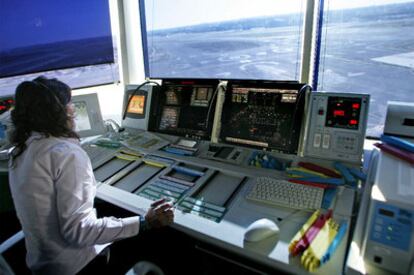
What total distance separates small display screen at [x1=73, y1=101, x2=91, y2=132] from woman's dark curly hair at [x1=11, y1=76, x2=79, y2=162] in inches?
39.4

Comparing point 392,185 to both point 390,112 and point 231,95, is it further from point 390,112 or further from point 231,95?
point 231,95

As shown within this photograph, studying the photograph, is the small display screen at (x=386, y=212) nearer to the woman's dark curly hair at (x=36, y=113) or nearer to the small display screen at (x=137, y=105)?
the woman's dark curly hair at (x=36, y=113)

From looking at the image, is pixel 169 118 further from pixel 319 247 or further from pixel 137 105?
pixel 319 247

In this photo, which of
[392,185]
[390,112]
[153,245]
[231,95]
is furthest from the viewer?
[153,245]

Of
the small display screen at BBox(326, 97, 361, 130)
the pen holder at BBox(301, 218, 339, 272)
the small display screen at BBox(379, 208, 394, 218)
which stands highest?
the small display screen at BBox(326, 97, 361, 130)

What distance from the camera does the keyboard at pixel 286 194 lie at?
3.71 feet

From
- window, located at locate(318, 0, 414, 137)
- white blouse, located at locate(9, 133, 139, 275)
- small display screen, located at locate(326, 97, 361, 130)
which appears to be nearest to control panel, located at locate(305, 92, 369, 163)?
small display screen, located at locate(326, 97, 361, 130)

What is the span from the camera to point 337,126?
1.42 m

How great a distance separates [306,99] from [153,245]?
1.31m

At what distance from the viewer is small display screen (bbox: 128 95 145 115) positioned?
2.05m

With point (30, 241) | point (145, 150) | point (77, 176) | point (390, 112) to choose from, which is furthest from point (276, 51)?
point (30, 241)

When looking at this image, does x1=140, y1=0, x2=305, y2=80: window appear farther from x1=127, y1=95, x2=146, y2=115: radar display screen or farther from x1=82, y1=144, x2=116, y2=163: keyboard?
x1=82, y1=144, x2=116, y2=163: keyboard

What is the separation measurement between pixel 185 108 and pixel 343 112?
92cm

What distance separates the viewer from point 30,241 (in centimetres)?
113
